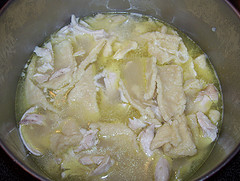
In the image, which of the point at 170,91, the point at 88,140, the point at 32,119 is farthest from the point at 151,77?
the point at 32,119

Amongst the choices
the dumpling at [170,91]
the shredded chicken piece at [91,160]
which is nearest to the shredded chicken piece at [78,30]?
the dumpling at [170,91]

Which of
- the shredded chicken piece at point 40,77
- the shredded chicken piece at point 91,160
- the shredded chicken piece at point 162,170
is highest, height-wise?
the shredded chicken piece at point 40,77

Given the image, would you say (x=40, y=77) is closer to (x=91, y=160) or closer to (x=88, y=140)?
(x=88, y=140)

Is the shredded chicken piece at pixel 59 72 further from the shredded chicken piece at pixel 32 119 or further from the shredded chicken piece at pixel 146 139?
the shredded chicken piece at pixel 146 139

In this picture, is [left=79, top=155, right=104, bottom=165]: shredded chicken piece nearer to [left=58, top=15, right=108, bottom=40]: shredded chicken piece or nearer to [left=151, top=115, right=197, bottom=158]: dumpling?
[left=151, top=115, right=197, bottom=158]: dumpling

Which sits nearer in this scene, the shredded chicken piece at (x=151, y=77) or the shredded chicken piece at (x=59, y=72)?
the shredded chicken piece at (x=151, y=77)

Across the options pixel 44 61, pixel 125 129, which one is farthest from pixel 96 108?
pixel 44 61
